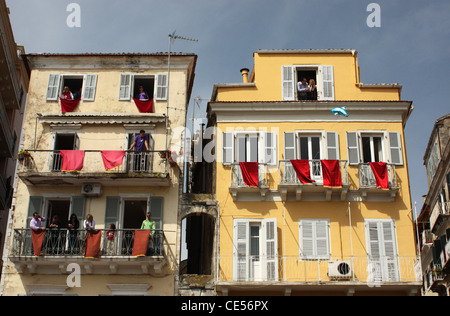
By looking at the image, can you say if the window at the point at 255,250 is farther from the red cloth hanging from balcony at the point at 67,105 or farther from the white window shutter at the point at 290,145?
the red cloth hanging from balcony at the point at 67,105

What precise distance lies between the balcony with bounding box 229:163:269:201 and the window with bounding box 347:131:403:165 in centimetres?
372

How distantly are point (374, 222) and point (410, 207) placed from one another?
66.8 inches

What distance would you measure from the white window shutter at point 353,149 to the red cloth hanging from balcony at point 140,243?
899 cm

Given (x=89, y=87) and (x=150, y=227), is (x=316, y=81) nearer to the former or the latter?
(x=150, y=227)

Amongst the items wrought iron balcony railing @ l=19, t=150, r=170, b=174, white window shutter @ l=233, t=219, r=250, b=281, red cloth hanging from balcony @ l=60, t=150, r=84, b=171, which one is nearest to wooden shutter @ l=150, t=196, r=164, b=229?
wrought iron balcony railing @ l=19, t=150, r=170, b=174

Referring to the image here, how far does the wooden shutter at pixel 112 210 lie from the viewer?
2731 cm

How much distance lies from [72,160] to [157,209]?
4156 mm

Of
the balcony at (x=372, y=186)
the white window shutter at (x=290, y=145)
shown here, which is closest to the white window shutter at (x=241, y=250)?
the white window shutter at (x=290, y=145)

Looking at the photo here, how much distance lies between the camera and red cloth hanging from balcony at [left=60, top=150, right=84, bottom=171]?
2775cm

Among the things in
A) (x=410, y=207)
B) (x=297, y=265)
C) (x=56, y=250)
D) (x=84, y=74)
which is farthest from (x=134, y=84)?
(x=410, y=207)

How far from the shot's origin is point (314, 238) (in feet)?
87.8

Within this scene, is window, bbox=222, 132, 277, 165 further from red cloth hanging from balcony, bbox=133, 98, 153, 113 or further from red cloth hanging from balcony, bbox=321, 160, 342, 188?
red cloth hanging from balcony, bbox=133, 98, 153, 113

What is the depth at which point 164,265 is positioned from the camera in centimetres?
2645

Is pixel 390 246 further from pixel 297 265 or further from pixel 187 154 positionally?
pixel 187 154
